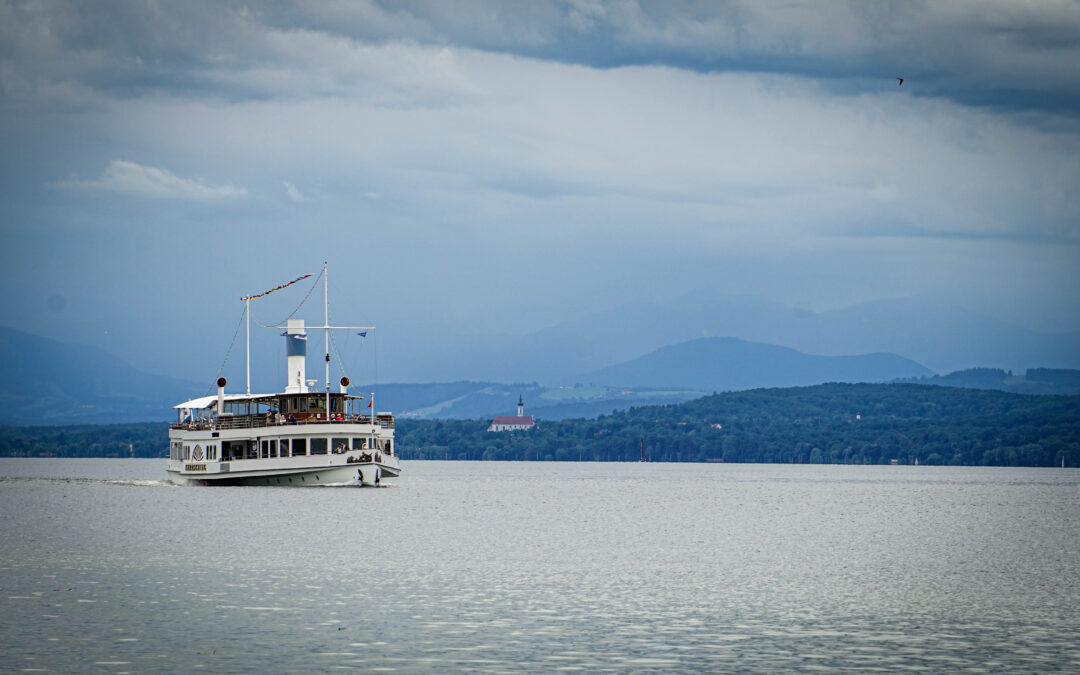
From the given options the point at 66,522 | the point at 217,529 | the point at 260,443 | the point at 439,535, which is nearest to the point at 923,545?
the point at 439,535

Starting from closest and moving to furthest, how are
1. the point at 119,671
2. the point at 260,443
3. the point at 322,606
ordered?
1. the point at 119,671
2. the point at 322,606
3. the point at 260,443

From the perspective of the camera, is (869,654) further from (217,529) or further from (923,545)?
(217,529)

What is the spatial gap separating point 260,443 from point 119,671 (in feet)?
294

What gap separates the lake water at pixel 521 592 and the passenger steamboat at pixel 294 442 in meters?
13.2

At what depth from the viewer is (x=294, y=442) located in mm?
122875

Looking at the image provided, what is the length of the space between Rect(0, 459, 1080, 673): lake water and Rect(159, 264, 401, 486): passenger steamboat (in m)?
13.2

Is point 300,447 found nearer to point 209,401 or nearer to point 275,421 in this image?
point 275,421

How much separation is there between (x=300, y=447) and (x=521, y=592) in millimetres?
73440

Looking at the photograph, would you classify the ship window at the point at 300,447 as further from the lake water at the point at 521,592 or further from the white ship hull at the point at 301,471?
the lake water at the point at 521,592

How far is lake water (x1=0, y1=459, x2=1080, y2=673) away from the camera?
122 ft

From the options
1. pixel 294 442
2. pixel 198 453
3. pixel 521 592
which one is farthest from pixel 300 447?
pixel 521 592

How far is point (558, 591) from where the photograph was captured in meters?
52.2

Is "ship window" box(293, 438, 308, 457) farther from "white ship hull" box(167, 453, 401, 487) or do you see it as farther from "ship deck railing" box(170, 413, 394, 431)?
"ship deck railing" box(170, 413, 394, 431)

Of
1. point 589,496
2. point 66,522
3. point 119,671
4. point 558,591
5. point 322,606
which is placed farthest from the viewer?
point 589,496
